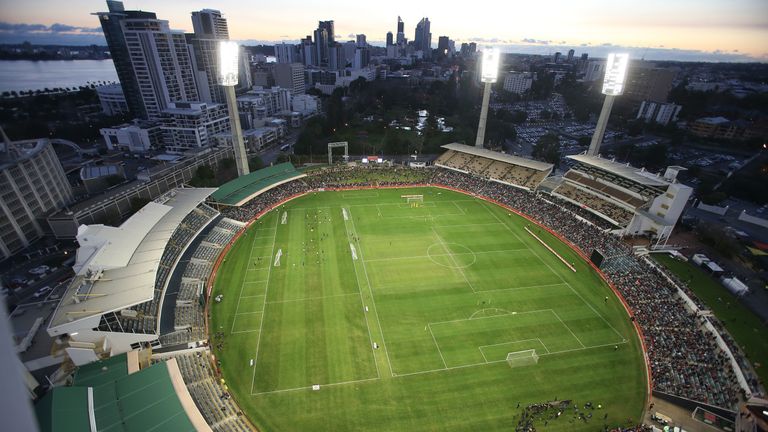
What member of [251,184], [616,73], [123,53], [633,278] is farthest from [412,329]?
[123,53]

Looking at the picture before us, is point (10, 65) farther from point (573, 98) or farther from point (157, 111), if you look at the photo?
point (573, 98)

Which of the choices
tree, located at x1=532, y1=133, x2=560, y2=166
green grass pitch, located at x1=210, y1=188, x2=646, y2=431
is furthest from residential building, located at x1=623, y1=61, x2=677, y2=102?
green grass pitch, located at x1=210, y1=188, x2=646, y2=431

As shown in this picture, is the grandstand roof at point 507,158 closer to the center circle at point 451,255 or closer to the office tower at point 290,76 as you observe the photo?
the center circle at point 451,255

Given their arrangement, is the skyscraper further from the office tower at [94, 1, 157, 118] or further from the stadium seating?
the stadium seating

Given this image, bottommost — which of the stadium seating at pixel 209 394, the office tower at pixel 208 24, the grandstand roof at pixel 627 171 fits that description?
the stadium seating at pixel 209 394

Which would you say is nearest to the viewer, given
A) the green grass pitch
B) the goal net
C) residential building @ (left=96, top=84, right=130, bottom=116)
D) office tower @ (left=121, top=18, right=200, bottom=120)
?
the green grass pitch

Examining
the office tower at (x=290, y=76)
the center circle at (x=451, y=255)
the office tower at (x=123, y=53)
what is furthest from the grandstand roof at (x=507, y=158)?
the office tower at (x=290, y=76)
